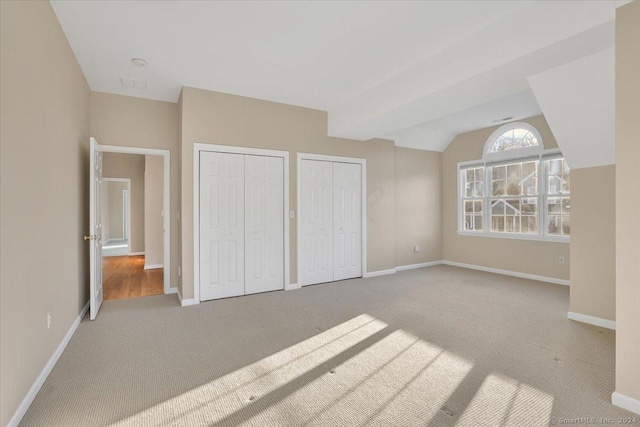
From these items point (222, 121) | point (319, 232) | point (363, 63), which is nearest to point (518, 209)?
point (319, 232)

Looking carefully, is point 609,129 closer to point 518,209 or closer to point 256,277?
point 518,209

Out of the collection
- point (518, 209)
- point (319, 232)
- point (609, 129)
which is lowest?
point (319, 232)

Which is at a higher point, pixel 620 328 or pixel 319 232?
pixel 319 232

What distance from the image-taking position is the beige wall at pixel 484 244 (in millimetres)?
5234

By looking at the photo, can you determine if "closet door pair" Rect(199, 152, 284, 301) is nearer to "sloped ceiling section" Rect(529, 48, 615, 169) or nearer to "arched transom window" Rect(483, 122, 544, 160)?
"sloped ceiling section" Rect(529, 48, 615, 169)

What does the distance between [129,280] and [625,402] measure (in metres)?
6.39

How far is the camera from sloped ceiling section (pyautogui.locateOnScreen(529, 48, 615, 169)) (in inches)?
104

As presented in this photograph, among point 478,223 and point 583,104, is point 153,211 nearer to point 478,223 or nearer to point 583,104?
point 478,223

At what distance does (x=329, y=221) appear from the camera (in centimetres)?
524

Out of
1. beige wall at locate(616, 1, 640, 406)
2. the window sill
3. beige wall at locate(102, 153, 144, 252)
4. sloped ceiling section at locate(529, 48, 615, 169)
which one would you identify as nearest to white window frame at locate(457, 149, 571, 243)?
the window sill

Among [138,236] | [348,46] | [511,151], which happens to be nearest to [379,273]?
[511,151]

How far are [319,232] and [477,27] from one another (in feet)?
11.1

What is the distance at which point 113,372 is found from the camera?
239cm

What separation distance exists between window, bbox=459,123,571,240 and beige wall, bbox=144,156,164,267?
21.6 feet
